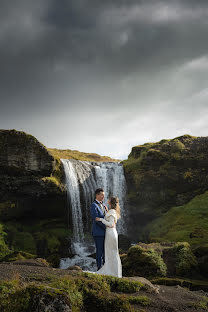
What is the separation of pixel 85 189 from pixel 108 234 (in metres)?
22.1

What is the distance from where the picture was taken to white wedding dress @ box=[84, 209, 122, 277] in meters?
9.03

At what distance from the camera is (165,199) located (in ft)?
101

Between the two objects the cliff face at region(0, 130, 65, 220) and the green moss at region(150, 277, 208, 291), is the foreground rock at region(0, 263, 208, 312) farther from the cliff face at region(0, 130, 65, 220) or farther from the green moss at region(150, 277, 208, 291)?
the cliff face at region(0, 130, 65, 220)

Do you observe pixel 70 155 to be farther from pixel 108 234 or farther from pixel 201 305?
pixel 201 305

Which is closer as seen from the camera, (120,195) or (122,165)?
(120,195)

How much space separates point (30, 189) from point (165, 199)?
55.4 feet

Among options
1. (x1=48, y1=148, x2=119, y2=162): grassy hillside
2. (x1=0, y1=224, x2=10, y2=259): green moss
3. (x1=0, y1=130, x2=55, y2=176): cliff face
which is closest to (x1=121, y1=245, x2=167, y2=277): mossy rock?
(x1=0, y1=224, x2=10, y2=259): green moss

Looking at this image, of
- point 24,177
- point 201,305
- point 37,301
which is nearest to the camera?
point 37,301

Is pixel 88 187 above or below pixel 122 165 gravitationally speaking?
below

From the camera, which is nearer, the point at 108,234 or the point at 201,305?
the point at 201,305

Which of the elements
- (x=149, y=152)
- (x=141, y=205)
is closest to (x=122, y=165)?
(x=149, y=152)

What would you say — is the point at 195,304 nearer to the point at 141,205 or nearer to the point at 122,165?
the point at 141,205

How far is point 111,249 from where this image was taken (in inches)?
360

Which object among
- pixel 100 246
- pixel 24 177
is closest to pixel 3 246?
pixel 24 177
